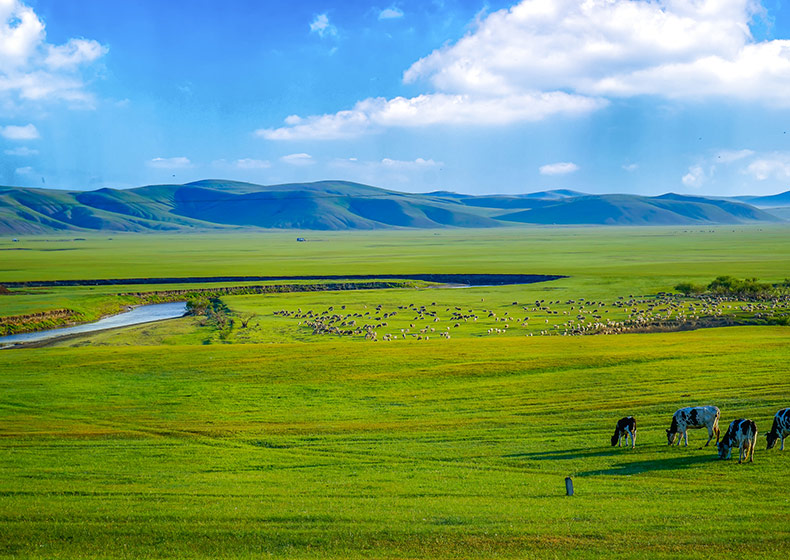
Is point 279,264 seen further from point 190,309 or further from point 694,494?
point 694,494

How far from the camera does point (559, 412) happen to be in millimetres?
24797

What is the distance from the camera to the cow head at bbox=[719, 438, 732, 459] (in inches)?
698

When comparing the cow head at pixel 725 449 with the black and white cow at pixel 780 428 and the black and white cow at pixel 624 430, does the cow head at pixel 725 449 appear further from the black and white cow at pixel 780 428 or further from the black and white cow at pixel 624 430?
the black and white cow at pixel 624 430

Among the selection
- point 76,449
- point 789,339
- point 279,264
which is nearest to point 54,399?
point 76,449

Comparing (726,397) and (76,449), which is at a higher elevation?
(726,397)

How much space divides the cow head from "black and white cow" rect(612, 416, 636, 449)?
221 centimetres

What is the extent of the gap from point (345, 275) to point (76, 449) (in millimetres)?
87206

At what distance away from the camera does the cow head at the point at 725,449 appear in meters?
17.7

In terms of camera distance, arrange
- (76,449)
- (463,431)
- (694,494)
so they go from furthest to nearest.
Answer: (463,431)
(76,449)
(694,494)

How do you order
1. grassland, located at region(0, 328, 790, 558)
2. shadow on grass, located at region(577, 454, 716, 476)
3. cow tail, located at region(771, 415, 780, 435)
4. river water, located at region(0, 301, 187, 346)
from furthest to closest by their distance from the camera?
1. river water, located at region(0, 301, 187, 346)
2. cow tail, located at region(771, 415, 780, 435)
3. shadow on grass, located at region(577, 454, 716, 476)
4. grassland, located at region(0, 328, 790, 558)

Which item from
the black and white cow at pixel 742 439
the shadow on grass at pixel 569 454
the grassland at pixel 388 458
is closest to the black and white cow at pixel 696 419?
the grassland at pixel 388 458

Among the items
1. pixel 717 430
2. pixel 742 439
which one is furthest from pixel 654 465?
pixel 717 430

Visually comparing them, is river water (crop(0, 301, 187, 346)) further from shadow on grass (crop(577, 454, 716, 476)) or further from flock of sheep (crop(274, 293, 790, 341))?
shadow on grass (crop(577, 454, 716, 476))

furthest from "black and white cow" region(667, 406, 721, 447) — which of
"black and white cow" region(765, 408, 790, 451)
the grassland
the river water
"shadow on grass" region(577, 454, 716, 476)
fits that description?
the river water
